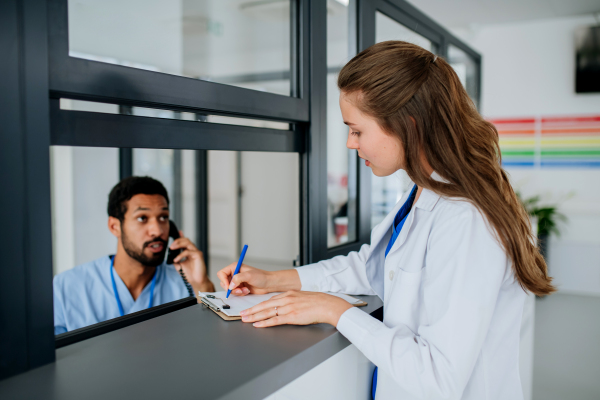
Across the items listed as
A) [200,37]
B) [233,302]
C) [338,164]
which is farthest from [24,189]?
[200,37]

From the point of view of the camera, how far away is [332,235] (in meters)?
2.09

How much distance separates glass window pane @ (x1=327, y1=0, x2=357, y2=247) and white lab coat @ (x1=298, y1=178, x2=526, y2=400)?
0.68 m

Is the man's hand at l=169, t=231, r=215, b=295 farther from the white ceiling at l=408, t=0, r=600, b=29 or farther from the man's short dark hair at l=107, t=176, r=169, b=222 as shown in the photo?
the white ceiling at l=408, t=0, r=600, b=29

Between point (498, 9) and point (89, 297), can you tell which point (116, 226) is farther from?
point (498, 9)

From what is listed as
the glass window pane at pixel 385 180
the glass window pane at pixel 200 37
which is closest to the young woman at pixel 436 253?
the glass window pane at pixel 200 37

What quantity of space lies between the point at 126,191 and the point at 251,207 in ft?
10.7

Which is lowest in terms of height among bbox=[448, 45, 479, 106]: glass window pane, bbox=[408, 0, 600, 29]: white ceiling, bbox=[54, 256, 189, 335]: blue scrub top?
bbox=[54, 256, 189, 335]: blue scrub top

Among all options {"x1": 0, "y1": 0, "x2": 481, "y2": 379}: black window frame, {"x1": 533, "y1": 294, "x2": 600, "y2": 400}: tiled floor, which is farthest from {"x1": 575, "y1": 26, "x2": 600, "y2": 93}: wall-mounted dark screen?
{"x1": 0, "y1": 0, "x2": 481, "y2": 379}: black window frame

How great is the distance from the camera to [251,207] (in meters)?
5.18

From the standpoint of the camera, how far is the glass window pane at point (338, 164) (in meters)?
1.84

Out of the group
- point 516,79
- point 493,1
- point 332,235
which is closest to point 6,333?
point 332,235

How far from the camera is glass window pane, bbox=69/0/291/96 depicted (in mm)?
1562

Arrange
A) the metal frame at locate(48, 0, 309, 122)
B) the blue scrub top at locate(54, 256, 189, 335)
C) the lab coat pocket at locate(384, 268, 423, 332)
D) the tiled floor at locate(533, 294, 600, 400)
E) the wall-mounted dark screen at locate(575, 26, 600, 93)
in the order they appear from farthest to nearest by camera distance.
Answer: the wall-mounted dark screen at locate(575, 26, 600, 93) → the tiled floor at locate(533, 294, 600, 400) → the blue scrub top at locate(54, 256, 189, 335) → the lab coat pocket at locate(384, 268, 423, 332) → the metal frame at locate(48, 0, 309, 122)

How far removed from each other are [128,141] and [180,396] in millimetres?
540
